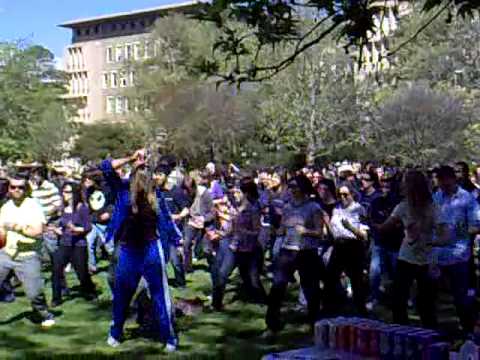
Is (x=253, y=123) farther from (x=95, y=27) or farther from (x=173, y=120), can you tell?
(x=95, y=27)

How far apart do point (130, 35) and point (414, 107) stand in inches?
2621

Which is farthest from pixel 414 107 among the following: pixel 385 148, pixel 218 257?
pixel 218 257

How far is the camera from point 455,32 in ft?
174

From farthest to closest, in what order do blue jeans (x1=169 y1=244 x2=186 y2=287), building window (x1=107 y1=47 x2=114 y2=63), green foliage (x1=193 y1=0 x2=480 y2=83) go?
building window (x1=107 y1=47 x2=114 y2=63) → blue jeans (x1=169 y1=244 x2=186 y2=287) → green foliage (x1=193 y1=0 x2=480 y2=83)

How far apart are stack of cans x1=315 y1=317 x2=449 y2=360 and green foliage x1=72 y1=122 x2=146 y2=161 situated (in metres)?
70.3

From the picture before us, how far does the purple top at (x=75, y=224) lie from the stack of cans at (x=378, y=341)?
6.85m

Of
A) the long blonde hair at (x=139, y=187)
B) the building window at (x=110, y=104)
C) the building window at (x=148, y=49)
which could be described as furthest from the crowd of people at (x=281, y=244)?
the building window at (x=110, y=104)

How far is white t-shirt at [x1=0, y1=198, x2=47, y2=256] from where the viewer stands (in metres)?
10.3

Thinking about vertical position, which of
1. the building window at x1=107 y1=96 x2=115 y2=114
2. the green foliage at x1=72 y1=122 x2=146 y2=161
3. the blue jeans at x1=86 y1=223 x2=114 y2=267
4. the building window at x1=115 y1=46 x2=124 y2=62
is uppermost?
the building window at x1=115 y1=46 x2=124 y2=62

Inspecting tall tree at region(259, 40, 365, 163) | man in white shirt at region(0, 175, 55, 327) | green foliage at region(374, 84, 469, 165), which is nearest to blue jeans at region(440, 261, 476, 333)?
man in white shirt at region(0, 175, 55, 327)

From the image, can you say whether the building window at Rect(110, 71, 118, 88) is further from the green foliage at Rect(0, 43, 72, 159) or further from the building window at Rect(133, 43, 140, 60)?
the green foliage at Rect(0, 43, 72, 159)

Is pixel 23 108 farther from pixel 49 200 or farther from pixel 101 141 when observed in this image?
pixel 49 200

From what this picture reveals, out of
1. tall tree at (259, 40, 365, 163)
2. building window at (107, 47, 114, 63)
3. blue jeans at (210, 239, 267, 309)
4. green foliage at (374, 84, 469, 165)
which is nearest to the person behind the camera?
blue jeans at (210, 239, 267, 309)

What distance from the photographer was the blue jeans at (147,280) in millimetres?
9273
